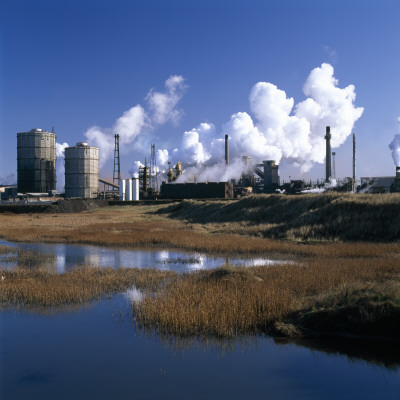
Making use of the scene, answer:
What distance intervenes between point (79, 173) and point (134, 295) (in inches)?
Answer: 3253

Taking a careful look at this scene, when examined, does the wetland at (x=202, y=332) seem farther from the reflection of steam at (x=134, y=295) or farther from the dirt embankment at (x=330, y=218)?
the dirt embankment at (x=330, y=218)

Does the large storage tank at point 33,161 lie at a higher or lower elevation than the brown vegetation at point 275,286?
higher

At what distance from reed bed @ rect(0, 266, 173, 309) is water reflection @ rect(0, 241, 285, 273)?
4.76 ft

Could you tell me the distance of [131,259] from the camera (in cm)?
2103

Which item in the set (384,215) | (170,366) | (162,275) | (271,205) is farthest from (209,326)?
(271,205)

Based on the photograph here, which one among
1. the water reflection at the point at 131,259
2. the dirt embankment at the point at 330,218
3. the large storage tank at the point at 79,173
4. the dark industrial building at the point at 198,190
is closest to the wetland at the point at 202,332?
the water reflection at the point at 131,259

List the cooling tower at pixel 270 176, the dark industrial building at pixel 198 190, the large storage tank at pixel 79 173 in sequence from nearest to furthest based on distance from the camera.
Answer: the dark industrial building at pixel 198 190, the large storage tank at pixel 79 173, the cooling tower at pixel 270 176

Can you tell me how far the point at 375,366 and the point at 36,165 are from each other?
95.0 metres

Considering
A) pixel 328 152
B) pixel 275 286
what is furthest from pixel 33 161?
pixel 275 286

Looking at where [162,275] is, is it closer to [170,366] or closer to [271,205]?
[170,366]

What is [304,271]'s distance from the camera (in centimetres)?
1595

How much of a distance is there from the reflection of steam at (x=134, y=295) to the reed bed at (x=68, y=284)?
273 millimetres

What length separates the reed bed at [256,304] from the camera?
1018cm

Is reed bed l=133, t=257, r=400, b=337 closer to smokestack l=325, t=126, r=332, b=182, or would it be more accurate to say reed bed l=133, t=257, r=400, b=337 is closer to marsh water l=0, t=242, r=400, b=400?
marsh water l=0, t=242, r=400, b=400
